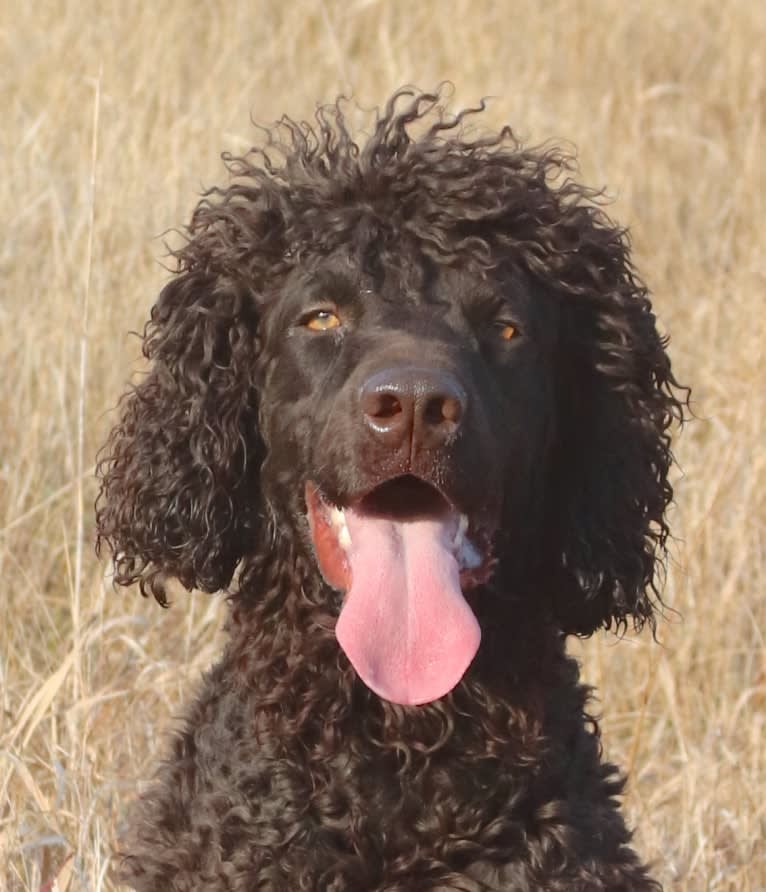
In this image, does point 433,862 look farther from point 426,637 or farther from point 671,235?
point 671,235

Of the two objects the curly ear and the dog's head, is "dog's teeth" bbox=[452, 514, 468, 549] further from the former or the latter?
the curly ear

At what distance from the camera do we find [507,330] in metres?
3.72

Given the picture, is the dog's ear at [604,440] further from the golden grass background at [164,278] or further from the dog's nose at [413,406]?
the golden grass background at [164,278]

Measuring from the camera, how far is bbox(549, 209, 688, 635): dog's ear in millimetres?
3898

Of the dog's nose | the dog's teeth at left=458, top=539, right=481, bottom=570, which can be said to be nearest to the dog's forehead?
the dog's nose

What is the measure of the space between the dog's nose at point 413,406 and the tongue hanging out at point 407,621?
0.81 ft

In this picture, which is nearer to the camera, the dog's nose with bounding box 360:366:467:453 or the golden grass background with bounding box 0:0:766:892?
the dog's nose with bounding box 360:366:467:453

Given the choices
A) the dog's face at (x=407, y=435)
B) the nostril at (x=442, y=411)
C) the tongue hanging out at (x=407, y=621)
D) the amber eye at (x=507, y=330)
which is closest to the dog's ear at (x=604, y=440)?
the dog's face at (x=407, y=435)

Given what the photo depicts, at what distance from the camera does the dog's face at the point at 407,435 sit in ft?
11.2

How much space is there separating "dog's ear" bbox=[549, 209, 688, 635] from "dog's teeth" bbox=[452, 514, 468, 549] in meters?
0.40

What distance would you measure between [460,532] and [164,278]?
316 cm

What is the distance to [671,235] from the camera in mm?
8586

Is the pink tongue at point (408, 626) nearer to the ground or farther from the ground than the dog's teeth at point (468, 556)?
nearer to the ground

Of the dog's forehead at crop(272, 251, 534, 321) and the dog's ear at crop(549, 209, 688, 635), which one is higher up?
the dog's forehead at crop(272, 251, 534, 321)
